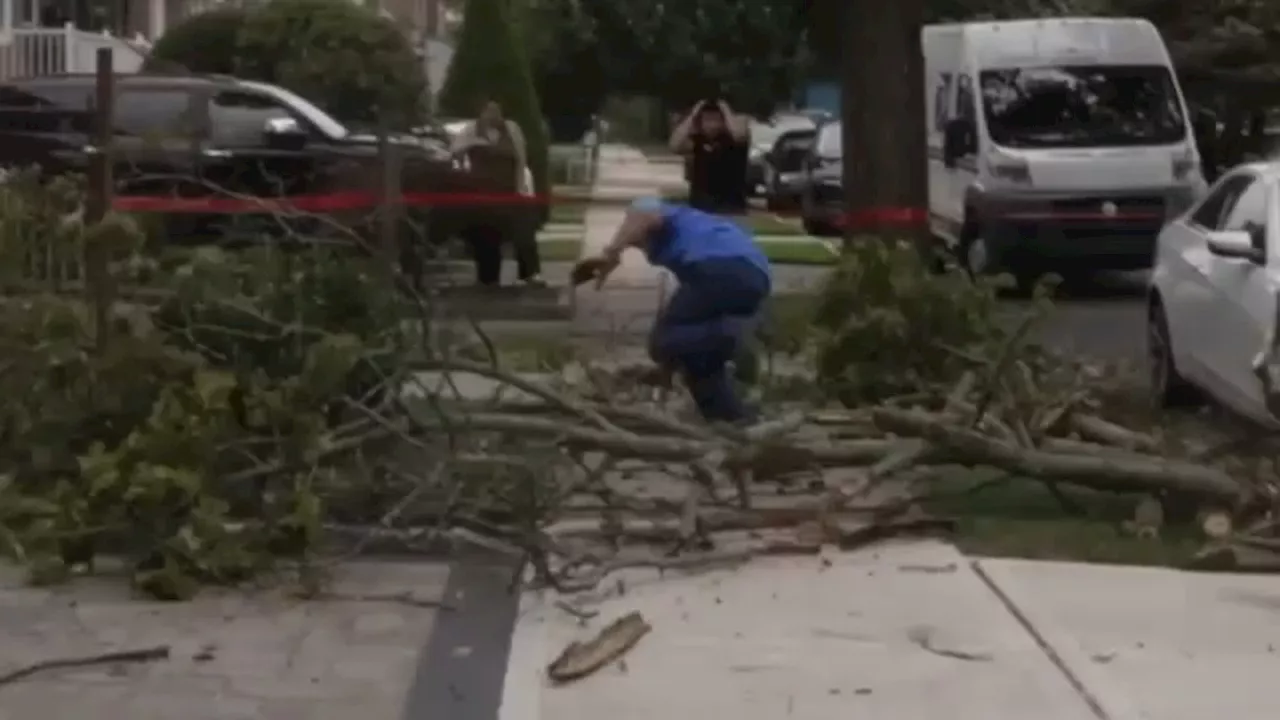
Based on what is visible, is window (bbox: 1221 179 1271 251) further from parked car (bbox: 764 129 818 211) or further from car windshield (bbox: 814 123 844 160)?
parked car (bbox: 764 129 818 211)

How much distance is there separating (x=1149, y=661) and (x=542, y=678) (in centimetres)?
187

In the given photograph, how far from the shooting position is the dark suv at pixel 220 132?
63.7 ft

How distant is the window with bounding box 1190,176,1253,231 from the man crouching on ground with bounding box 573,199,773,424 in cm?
269

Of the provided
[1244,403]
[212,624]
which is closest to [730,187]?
[1244,403]

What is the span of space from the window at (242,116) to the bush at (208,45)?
803 centimetres

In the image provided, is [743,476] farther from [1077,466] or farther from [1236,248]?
[1236,248]

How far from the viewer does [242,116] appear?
21.4m

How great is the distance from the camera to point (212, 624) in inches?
307

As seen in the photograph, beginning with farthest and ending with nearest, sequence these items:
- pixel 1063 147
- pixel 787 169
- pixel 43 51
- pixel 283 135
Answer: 1. pixel 787 169
2. pixel 43 51
3. pixel 1063 147
4. pixel 283 135

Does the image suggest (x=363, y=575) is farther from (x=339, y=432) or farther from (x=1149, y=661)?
(x=1149, y=661)

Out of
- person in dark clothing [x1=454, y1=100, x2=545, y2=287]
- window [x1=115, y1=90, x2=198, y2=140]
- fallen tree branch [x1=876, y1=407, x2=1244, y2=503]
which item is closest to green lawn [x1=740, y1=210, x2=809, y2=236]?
window [x1=115, y1=90, x2=198, y2=140]

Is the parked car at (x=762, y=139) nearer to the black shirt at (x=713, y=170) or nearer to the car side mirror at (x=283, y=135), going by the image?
the black shirt at (x=713, y=170)

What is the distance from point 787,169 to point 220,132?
16.0 m

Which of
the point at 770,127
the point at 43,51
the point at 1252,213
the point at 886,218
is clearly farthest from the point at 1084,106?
the point at 770,127
